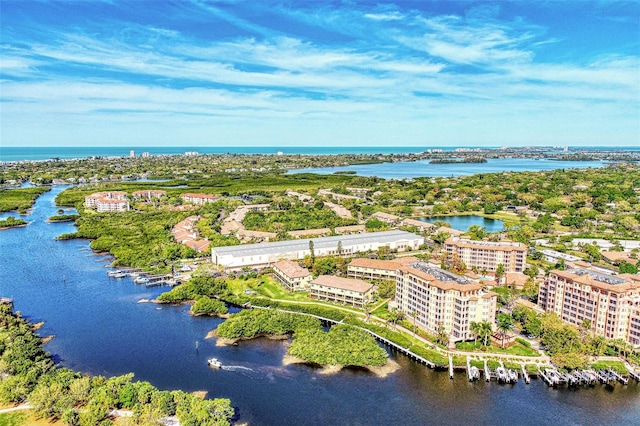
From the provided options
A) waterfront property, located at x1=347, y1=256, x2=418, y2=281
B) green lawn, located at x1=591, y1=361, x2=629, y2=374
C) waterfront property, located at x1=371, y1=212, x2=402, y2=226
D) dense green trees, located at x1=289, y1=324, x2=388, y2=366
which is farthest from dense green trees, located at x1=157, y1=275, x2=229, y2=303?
waterfront property, located at x1=371, y1=212, x2=402, y2=226

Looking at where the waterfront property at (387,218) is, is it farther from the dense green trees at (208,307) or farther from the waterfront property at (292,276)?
the dense green trees at (208,307)

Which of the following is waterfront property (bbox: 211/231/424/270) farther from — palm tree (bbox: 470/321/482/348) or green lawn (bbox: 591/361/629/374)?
green lawn (bbox: 591/361/629/374)

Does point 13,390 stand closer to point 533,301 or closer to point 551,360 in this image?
point 551,360

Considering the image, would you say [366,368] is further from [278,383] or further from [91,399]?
[91,399]

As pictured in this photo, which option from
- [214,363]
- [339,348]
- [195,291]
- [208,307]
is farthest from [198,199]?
[339,348]

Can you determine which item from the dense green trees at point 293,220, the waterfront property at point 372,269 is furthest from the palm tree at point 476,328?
the dense green trees at point 293,220
